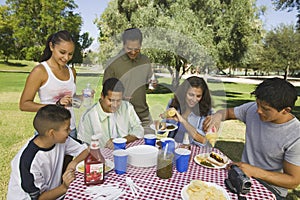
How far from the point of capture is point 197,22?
7.50 metres

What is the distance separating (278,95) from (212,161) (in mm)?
603

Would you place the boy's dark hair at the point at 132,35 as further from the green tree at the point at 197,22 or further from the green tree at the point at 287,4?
the green tree at the point at 287,4

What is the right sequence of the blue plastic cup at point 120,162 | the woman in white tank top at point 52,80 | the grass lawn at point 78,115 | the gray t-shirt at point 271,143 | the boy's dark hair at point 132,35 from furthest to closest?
1. the grass lawn at point 78,115
2. the boy's dark hair at point 132,35
3. the woman in white tank top at point 52,80
4. the gray t-shirt at point 271,143
5. the blue plastic cup at point 120,162

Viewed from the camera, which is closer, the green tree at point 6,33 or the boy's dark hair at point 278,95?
the boy's dark hair at point 278,95

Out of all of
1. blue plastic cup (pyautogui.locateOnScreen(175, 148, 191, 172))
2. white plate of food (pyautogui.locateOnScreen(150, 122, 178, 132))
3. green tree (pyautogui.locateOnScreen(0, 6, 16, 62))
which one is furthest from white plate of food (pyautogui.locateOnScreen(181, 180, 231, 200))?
green tree (pyautogui.locateOnScreen(0, 6, 16, 62))

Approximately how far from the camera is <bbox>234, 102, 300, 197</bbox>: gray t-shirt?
5.38 ft

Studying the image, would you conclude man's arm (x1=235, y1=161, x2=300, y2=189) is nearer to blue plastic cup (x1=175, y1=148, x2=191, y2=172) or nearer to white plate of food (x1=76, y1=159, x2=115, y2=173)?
blue plastic cup (x1=175, y1=148, x2=191, y2=172)

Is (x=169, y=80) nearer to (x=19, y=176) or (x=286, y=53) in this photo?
(x=19, y=176)

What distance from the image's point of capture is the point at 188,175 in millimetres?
1496

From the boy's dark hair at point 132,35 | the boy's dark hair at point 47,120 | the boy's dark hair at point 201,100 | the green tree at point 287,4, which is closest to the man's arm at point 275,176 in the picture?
the boy's dark hair at point 201,100

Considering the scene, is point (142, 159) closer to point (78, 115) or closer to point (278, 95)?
point (278, 95)

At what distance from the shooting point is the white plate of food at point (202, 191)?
1228 mm

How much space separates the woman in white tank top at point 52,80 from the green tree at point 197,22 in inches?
106

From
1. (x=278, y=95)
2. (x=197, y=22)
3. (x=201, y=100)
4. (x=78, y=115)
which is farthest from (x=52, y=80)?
(x=197, y=22)
